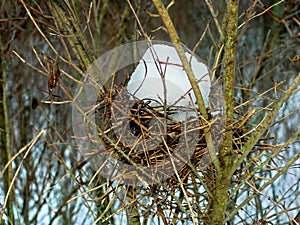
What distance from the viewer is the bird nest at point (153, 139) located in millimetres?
1322

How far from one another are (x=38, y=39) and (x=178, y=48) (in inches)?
100

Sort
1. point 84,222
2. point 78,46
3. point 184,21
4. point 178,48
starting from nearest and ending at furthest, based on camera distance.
→ point 178,48
point 78,46
point 84,222
point 184,21

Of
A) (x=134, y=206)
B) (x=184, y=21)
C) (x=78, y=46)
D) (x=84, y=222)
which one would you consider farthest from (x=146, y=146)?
(x=184, y=21)

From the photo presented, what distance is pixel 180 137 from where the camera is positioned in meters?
1.34

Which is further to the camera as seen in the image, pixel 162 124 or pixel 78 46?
pixel 78 46

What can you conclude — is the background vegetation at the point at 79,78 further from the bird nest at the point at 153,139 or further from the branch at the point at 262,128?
the branch at the point at 262,128

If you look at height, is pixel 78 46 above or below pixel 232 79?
above

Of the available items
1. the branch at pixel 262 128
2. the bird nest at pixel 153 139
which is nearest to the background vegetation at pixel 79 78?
the bird nest at pixel 153 139

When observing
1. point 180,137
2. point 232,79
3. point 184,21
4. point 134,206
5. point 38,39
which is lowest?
point 134,206

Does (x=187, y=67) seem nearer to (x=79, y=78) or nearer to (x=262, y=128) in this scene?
(x=262, y=128)

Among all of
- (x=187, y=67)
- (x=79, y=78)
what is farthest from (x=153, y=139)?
(x=79, y=78)

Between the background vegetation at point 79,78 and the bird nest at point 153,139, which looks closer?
the bird nest at point 153,139

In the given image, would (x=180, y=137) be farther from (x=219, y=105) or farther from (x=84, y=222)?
(x=84, y=222)

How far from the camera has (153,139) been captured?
52.4 inches
